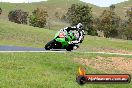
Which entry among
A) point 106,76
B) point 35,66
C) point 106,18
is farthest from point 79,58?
point 106,18

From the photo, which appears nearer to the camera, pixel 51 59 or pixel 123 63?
pixel 51 59

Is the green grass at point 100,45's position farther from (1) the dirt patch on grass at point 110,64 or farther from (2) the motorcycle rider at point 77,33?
(2) the motorcycle rider at point 77,33

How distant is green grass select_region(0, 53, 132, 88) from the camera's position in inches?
822

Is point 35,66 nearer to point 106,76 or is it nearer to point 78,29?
point 78,29

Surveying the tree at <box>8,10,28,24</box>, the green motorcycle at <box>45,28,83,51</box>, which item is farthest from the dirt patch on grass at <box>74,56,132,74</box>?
the tree at <box>8,10,28,24</box>

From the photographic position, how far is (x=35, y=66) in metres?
26.6

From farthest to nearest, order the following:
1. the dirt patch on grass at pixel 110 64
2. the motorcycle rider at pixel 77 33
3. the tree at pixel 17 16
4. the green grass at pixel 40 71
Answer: the tree at pixel 17 16 → the dirt patch on grass at pixel 110 64 → the green grass at pixel 40 71 → the motorcycle rider at pixel 77 33

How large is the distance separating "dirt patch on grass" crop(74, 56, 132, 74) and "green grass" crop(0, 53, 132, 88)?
1.20 m

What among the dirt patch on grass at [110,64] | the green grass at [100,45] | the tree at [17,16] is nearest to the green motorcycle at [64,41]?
the dirt patch on grass at [110,64]

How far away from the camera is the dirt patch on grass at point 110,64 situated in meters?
31.8

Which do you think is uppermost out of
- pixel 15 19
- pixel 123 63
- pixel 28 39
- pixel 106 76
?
pixel 106 76

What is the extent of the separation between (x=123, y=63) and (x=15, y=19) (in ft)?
439

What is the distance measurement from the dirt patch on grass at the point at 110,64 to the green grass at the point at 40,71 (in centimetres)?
120

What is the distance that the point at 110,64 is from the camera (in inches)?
1328
